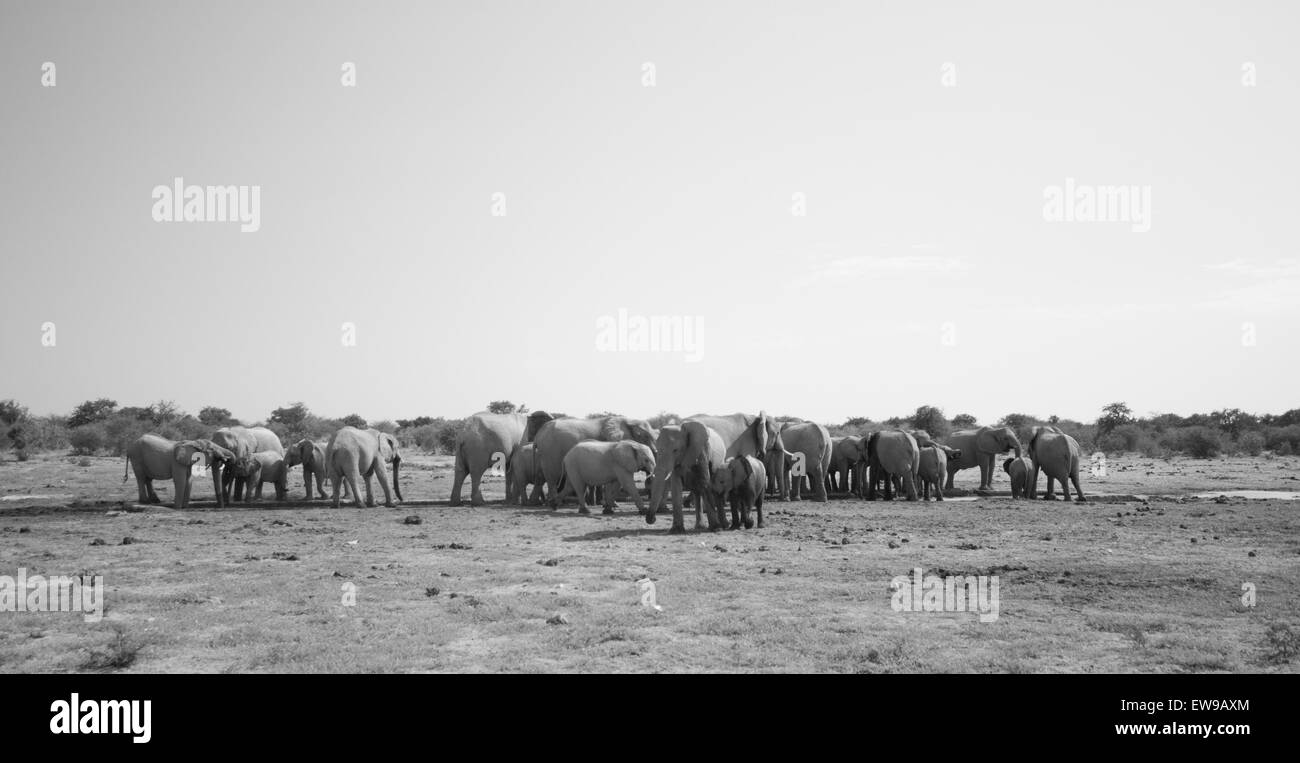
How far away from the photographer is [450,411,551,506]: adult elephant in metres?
25.2

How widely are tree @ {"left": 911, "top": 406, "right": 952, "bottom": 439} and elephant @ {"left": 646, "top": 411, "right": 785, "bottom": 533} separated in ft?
150

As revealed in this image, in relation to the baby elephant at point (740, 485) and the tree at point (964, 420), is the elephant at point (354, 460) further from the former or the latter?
the tree at point (964, 420)

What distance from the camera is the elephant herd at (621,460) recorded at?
59.0ft

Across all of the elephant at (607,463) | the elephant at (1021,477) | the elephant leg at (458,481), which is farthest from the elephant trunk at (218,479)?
the elephant at (1021,477)

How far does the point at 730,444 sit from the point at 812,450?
5920 millimetres

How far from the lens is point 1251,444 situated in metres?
59.8

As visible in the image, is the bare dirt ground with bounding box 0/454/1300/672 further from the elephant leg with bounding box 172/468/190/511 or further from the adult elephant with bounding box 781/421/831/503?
the adult elephant with bounding box 781/421/831/503

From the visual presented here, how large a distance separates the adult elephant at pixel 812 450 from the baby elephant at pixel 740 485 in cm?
869

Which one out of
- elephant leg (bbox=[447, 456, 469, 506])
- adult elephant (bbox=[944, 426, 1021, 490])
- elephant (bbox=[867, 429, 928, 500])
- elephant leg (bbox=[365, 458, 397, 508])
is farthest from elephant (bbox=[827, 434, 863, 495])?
elephant leg (bbox=[365, 458, 397, 508])

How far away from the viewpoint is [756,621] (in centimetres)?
938

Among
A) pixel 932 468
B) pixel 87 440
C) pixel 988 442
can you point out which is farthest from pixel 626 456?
pixel 87 440

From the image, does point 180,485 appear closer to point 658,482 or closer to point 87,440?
point 658,482
